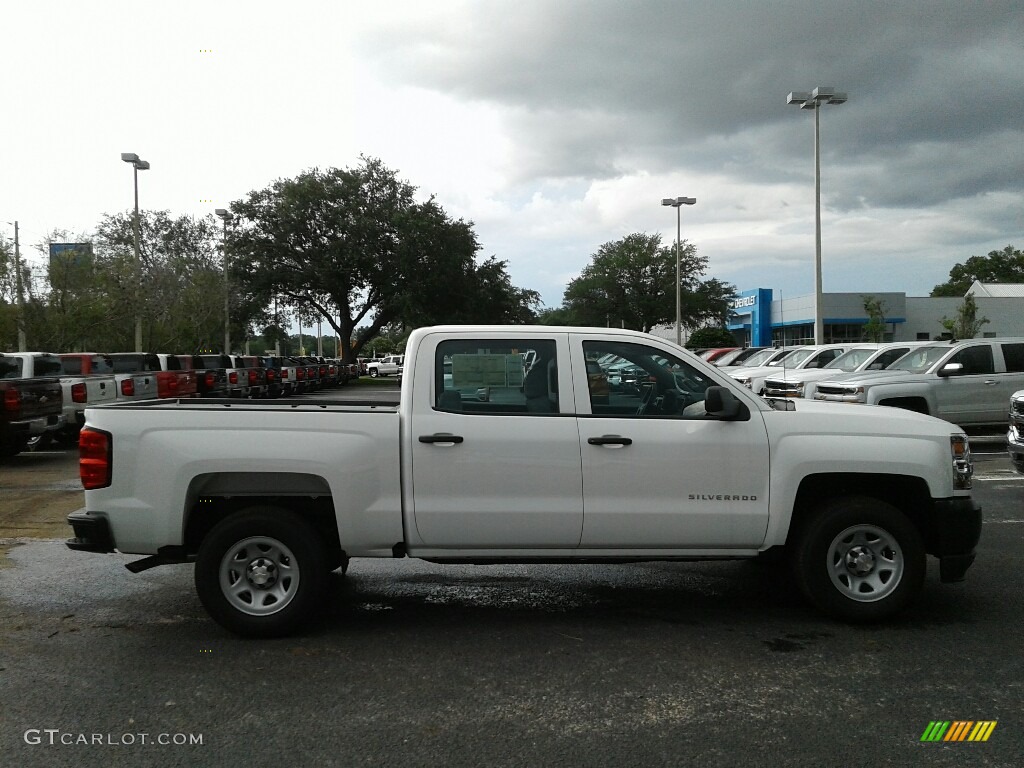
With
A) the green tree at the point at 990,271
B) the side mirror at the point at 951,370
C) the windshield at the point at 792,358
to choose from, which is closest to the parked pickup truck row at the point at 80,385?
the side mirror at the point at 951,370

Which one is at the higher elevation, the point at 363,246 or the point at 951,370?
the point at 363,246

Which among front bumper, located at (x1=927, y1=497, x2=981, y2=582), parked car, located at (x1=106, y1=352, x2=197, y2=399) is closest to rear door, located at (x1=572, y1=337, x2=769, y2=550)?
front bumper, located at (x1=927, y1=497, x2=981, y2=582)

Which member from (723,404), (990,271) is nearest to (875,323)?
(723,404)

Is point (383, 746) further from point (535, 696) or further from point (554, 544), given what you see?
point (554, 544)

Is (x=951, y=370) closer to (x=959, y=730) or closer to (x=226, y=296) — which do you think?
(x=959, y=730)

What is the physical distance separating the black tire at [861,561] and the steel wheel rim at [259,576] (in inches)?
124

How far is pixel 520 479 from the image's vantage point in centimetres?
507

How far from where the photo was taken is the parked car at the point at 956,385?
1398 centimetres

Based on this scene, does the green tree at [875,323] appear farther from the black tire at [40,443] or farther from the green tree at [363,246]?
the black tire at [40,443]

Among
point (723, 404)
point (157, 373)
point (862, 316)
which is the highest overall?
point (862, 316)

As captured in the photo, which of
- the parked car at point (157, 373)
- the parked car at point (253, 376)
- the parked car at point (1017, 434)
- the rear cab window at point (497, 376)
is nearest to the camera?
the rear cab window at point (497, 376)

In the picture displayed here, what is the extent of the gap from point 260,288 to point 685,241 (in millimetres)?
31888

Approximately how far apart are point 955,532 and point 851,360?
46.8 ft

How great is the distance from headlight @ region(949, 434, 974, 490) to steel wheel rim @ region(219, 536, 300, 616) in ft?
13.4
